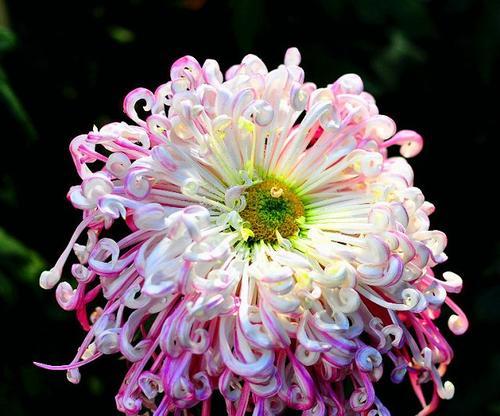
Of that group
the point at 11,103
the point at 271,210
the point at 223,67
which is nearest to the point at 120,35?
the point at 223,67

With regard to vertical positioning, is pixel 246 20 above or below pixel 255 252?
above

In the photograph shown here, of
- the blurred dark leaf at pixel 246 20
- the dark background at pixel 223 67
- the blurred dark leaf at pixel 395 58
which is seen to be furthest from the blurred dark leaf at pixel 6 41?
the blurred dark leaf at pixel 395 58

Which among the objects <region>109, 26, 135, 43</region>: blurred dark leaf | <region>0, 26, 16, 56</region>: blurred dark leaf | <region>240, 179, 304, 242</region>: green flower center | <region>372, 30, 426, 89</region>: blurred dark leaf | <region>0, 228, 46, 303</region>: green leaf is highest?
<region>372, 30, 426, 89</region>: blurred dark leaf

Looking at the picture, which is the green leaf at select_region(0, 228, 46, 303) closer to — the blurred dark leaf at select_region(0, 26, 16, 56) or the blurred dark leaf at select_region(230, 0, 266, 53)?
the blurred dark leaf at select_region(0, 26, 16, 56)

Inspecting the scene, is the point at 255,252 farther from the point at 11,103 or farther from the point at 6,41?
the point at 6,41

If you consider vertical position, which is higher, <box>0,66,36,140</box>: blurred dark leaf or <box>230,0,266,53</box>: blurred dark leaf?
<box>230,0,266,53</box>: blurred dark leaf

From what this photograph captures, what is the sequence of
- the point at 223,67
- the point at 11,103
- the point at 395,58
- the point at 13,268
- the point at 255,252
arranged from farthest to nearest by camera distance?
the point at 395,58 → the point at 223,67 → the point at 13,268 → the point at 11,103 → the point at 255,252

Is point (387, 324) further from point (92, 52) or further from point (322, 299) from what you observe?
point (92, 52)

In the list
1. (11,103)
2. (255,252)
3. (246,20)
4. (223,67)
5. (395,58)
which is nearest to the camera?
(255,252)

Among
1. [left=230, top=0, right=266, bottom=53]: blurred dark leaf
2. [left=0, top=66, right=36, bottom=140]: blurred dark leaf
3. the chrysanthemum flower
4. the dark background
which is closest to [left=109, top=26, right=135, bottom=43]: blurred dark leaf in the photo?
the dark background
